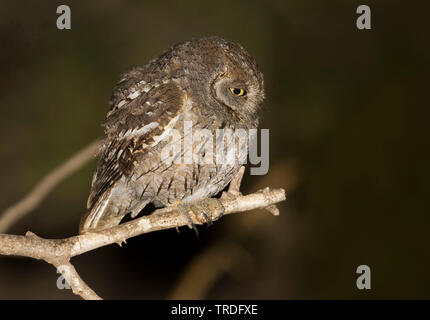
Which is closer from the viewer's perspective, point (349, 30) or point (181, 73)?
point (181, 73)

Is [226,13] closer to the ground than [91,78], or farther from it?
farther from it

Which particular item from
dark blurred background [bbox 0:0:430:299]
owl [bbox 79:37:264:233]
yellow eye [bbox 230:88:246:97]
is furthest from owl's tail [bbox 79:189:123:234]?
dark blurred background [bbox 0:0:430:299]

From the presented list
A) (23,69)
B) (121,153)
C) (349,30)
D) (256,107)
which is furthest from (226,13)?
(121,153)

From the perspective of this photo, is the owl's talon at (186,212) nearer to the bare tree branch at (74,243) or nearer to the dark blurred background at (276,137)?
the bare tree branch at (74,243)

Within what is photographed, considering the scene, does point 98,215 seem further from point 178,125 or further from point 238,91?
point 238,91

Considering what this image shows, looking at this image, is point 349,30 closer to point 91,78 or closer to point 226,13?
point 226,13

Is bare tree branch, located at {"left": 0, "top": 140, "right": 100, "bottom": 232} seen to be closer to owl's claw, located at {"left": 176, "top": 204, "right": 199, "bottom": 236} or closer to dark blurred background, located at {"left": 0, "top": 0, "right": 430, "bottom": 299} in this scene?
owl's claw, located at {"left": 176, "top": 204, "right": 199, "bottom": 236}

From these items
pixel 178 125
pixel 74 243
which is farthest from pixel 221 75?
pixel 74 243
